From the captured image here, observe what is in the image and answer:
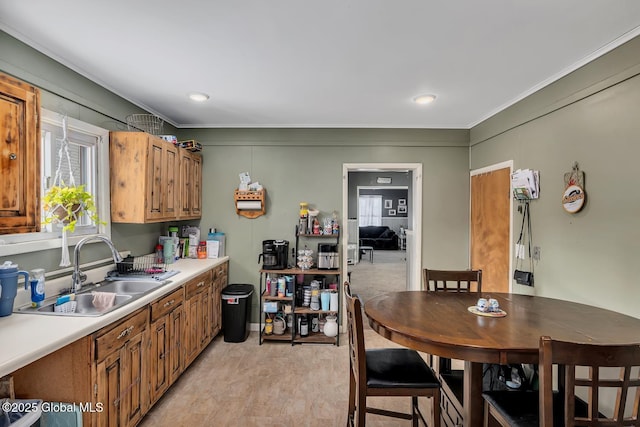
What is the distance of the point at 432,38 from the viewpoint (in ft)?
6.24

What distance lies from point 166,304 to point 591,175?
3.12 meters

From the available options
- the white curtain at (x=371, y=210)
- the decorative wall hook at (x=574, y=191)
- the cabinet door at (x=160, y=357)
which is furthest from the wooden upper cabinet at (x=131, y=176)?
the white curtain at (x=371, y=210)

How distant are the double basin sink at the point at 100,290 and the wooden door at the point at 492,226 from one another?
3089mm

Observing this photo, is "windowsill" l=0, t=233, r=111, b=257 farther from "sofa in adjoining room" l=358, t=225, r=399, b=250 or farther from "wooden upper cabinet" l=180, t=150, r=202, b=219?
"sofa in adjoining room" l=358, t=225, r=399, b=250

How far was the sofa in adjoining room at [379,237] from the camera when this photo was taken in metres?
11.1

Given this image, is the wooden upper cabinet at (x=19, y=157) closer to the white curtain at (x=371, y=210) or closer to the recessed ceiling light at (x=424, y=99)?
the recessed ceiling light at (x=424, y=99)

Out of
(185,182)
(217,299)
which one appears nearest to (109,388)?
(217,299)

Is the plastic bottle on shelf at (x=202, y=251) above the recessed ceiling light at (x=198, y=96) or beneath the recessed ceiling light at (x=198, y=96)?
beneath

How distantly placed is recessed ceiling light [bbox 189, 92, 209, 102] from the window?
77 cm

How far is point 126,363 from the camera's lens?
1.93m

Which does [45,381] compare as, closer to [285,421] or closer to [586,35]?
[285,421]

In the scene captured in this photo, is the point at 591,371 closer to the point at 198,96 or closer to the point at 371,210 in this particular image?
the point at 198,96

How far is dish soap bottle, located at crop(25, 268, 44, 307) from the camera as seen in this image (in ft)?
6.20

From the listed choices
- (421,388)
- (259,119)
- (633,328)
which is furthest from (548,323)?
(259,119)
